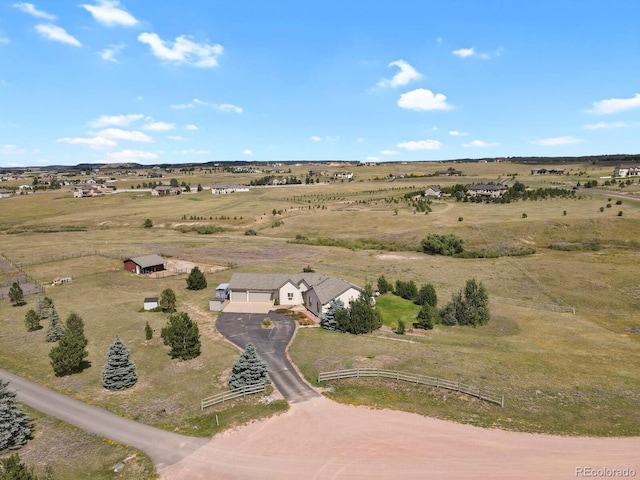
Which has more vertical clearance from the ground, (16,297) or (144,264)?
(144,264)

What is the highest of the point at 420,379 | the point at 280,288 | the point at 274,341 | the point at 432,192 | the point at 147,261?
the point at 432,192

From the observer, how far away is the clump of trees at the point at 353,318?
145ft

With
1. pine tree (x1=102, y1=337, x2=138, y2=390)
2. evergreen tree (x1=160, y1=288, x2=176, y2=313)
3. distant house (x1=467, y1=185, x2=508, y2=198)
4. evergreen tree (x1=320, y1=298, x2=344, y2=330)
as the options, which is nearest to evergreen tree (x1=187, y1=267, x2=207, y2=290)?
evergreen tree (x1=160, y1=288, x2=176, y2=313)

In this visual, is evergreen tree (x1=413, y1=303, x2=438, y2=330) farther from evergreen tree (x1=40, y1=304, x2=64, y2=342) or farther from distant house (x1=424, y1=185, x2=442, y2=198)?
distant house (x1=424, y1=185, x2=442, y2=198)

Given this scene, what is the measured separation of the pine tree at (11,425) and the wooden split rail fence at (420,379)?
19.8 metres

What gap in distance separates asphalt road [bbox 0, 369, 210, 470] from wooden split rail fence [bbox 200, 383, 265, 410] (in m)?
3.64

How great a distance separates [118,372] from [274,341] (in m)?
14.8

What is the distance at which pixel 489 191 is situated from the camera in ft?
504

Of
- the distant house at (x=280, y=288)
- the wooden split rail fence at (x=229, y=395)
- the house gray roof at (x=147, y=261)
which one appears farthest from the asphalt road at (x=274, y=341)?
the house gray roof at (x=147, y=261)

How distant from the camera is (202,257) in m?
85.3

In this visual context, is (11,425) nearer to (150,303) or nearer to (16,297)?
(150,303)

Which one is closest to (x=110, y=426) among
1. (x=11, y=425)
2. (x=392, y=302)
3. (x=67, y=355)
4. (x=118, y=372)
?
(x=11, y=425)

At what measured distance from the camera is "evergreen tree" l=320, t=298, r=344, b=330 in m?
45.8

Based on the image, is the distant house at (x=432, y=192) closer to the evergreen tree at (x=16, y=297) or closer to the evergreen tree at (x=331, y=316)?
the evergreen tree at (x=331, y=316)
